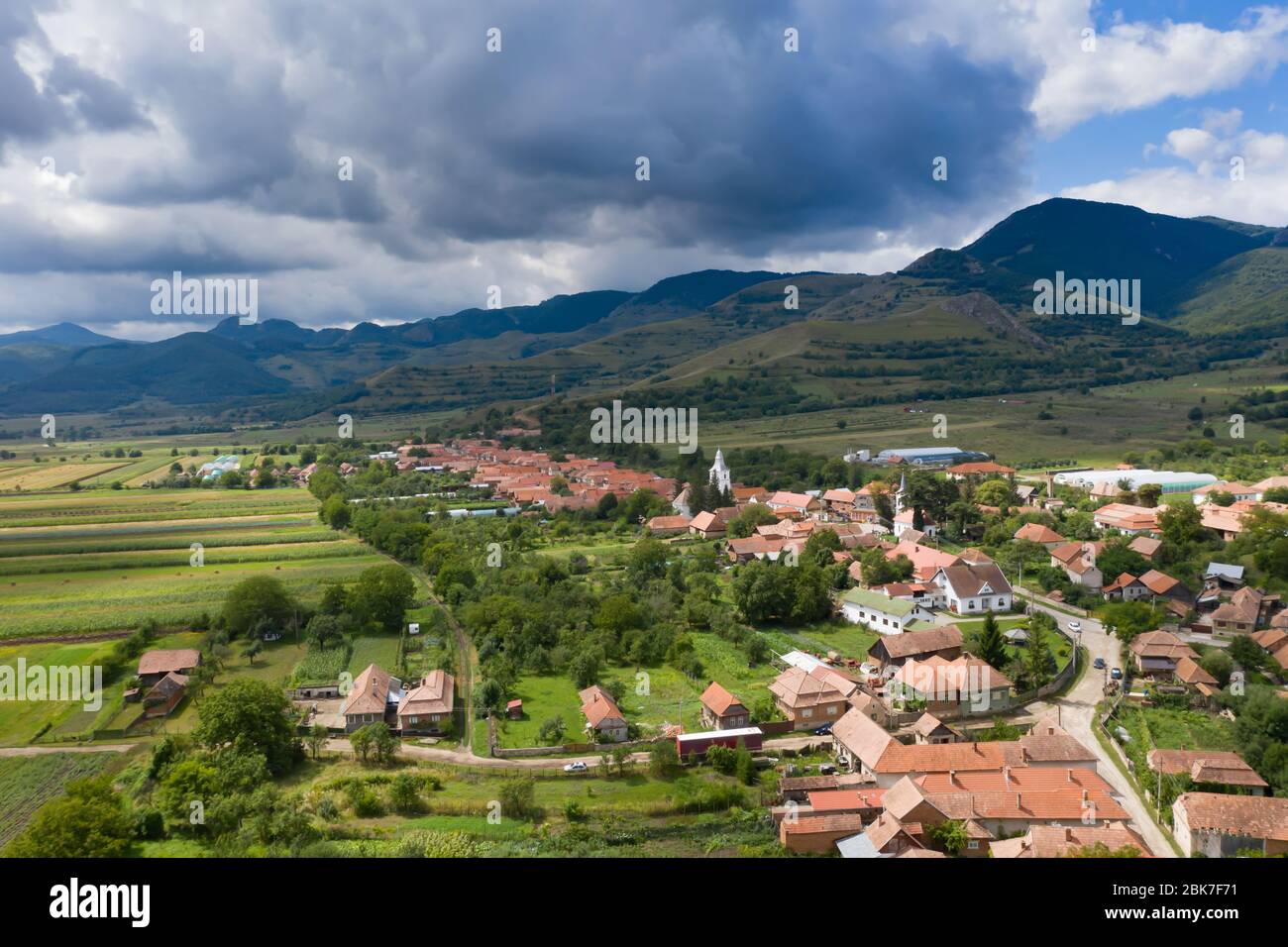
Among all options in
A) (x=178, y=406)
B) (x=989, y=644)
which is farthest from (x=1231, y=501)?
(x=178, y=406)

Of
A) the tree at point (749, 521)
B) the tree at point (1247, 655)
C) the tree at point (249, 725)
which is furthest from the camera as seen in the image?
the tree at point (749, 521)

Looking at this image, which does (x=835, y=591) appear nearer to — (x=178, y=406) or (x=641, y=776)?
(x=641, y=776)

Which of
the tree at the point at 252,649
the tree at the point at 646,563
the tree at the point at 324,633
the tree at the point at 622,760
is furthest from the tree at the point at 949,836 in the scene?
the tree at the point at 252,649

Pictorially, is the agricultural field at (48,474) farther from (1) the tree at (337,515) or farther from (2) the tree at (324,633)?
(2) the tree at (324,633)

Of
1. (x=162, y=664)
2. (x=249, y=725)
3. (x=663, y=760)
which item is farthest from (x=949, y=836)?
(x=162, y=664)

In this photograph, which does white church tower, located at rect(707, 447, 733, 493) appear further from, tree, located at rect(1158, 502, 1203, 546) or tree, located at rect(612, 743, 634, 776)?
tree, located at rect(612, 743, 634, 776)

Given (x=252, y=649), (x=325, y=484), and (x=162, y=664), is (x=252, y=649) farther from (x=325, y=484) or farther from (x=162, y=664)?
(x=325, y=484)
